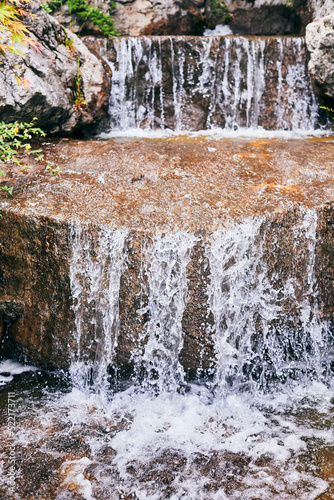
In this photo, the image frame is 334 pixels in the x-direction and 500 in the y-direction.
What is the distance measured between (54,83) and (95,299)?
3.11 meters

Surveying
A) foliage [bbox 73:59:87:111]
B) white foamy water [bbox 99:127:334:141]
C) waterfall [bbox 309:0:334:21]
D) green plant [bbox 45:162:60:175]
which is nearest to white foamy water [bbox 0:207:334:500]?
green plant [bbox 45:162:60:175]

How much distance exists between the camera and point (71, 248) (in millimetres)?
3650

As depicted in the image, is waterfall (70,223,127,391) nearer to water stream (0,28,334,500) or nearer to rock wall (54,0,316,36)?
water stream (0,28,334,500)

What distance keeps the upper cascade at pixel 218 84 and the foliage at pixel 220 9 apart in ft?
8.38

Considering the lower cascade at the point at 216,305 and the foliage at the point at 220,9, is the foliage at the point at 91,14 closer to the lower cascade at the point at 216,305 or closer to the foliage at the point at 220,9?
the foliage at the point at 220,9

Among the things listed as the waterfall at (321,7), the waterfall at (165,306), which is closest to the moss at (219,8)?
the waterfall at (321,7)

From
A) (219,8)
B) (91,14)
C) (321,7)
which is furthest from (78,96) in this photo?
(219,8)

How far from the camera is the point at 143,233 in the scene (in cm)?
352

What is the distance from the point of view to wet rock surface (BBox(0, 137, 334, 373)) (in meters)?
3.62

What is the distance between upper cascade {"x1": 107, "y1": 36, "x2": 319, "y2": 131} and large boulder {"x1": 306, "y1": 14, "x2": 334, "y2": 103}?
20.0 inches

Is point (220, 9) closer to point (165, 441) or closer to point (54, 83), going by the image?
point (54, 83)

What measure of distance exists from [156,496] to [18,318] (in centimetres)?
216

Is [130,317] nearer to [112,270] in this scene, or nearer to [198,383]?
[112,270]

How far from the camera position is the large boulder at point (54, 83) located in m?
4.70
